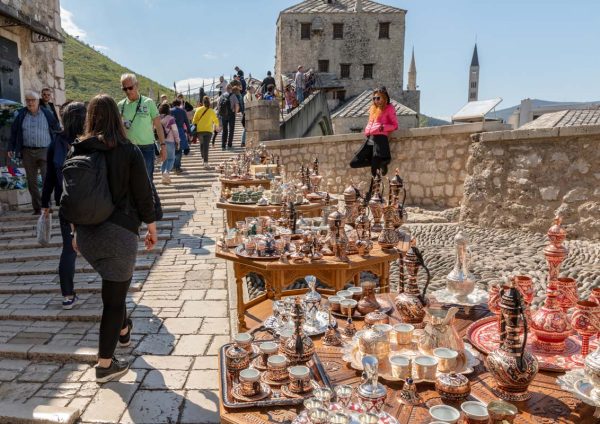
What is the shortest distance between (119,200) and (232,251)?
1173 millimetres

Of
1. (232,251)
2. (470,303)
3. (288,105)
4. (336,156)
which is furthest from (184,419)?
(288,105)

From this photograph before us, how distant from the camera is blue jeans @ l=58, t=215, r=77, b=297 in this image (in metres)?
4.25

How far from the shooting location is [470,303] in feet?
9.22

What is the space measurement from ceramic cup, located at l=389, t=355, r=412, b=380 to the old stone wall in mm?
35227

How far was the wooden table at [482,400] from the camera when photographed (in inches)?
69.1

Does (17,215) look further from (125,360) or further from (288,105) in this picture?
(288,105)

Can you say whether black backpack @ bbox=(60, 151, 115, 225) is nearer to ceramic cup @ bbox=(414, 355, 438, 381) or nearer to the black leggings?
the black leggings

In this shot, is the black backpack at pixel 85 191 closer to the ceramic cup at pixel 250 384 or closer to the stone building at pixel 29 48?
the ceramic cup at pixel 250 384

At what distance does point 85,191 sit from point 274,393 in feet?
6.01

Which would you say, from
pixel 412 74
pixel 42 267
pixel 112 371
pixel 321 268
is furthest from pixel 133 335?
pixel 412 74

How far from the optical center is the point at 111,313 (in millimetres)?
3273

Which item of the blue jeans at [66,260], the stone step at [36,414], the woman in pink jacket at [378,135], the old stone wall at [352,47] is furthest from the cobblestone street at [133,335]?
the old stone wall at [352,47]

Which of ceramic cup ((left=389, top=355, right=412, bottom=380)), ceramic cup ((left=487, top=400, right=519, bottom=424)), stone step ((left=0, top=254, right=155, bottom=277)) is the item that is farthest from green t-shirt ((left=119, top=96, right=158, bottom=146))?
ceramic cup ((left=487, top=400, right=519, bottom=424))

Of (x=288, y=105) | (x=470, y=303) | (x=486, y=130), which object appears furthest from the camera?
(x=288, y=105)
